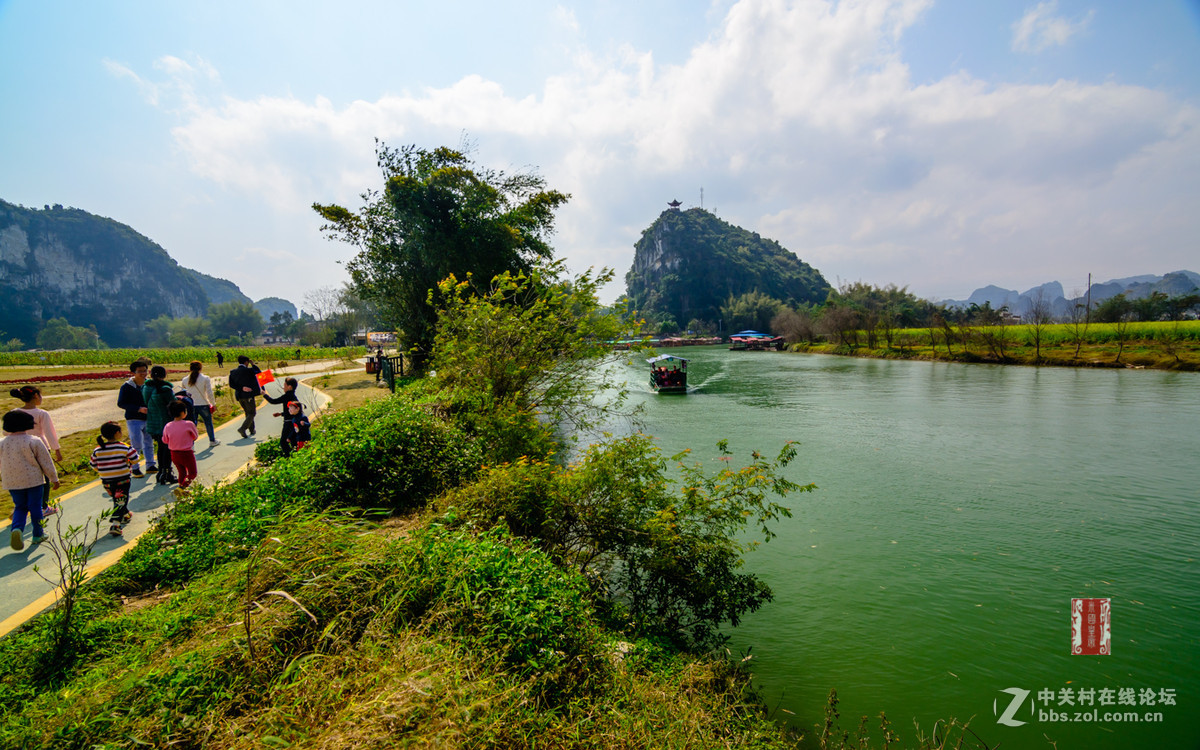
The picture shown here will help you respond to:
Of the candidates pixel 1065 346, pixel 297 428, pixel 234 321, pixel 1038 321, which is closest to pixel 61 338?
pixel 234 321

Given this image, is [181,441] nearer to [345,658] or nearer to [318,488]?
[318,488]

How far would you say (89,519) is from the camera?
12.8ft

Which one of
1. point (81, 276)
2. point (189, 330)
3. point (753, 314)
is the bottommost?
point (189, 330)

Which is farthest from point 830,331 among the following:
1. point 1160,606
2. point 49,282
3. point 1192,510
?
point 49,282

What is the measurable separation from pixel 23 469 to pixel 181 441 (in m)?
1.56

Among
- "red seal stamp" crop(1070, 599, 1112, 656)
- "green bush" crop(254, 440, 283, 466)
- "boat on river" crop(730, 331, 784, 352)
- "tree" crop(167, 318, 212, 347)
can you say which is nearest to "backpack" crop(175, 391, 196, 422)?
"green bush" crop(254, 440, 283, 466)

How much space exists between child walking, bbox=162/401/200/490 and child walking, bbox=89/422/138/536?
677mm

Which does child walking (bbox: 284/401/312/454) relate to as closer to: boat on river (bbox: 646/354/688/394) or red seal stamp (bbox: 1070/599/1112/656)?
red seal stamp (bbox: 1070/599/1112/656)

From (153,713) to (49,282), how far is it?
198 meters

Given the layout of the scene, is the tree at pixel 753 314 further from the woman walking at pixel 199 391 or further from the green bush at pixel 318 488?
the green bush at pixel 318 488

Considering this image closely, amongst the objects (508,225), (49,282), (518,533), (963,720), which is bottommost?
(963,720)

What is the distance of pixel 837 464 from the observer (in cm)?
1442

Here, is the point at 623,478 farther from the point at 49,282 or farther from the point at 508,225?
the point at 49,282

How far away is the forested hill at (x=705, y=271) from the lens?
501 ft
